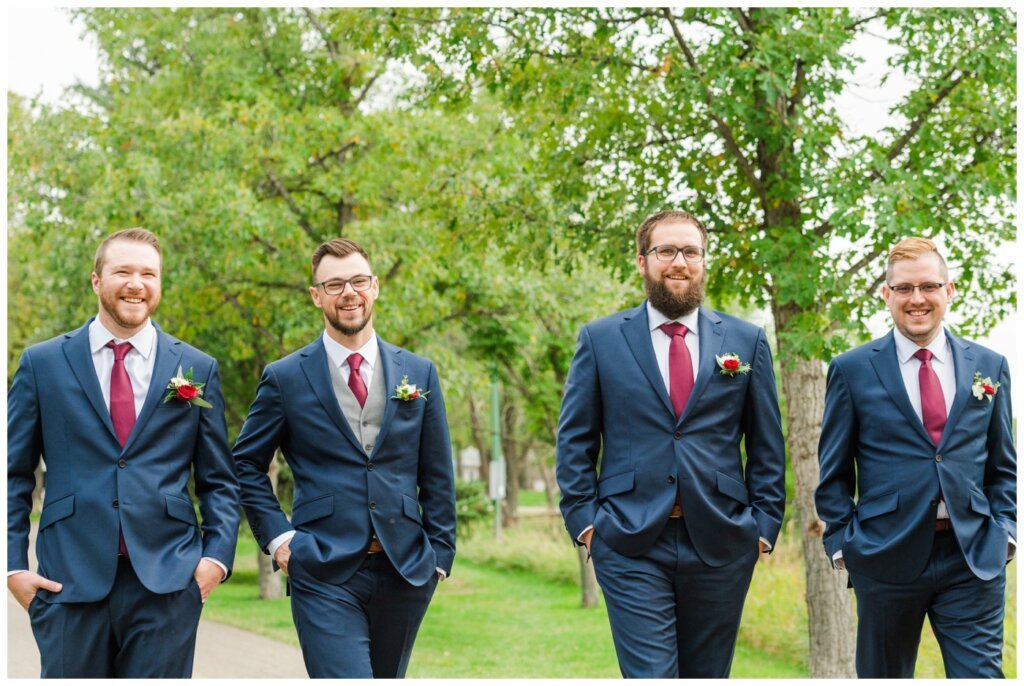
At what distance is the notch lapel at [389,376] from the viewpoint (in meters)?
5.55

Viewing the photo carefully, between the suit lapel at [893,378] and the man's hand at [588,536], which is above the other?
the suit lapel at [893,378]

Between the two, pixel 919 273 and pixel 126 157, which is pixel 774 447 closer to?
pixel 919 273

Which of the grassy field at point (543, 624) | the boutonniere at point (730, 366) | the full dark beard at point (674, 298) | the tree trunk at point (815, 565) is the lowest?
the grassy field at point (543, 624)

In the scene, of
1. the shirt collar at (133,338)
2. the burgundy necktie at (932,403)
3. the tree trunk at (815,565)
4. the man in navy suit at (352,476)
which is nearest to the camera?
the shirt collar at (133,338)

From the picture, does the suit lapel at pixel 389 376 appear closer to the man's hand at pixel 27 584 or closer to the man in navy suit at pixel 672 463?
the man in navy suit at pixel 672 463

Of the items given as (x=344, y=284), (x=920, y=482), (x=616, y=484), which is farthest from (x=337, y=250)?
(x=920, y=482)

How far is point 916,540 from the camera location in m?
5.39

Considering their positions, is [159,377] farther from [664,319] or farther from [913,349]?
[913,349]

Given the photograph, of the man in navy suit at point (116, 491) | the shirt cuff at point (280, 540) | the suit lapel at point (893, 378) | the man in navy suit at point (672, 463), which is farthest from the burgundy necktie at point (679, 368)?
the man in navy suit at point (116, 491)

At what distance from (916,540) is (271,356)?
14.8m

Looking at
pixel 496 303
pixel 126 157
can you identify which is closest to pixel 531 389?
pixel 496 303

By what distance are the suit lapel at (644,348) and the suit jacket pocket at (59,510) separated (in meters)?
2.44

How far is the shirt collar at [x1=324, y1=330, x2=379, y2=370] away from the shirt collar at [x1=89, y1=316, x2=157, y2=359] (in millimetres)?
788

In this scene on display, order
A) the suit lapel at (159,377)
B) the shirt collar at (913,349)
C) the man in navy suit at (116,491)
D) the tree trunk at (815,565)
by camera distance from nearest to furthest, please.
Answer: the man in navy suit at (116,491) < the suit lapel at (159,377) < the shirt collar at (913,349) < the tree trunk at (815,565)
